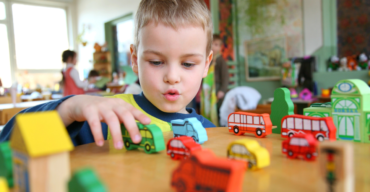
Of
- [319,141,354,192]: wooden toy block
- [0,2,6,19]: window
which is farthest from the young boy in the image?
[0,2,6,19]: window

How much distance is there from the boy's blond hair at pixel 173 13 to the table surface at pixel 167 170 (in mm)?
385

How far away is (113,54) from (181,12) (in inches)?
253

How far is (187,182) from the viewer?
307 mm

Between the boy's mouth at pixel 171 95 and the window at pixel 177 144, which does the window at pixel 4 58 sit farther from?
the window at pixel 177 144

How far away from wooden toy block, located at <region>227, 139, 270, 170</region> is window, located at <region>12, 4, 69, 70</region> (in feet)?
25.9

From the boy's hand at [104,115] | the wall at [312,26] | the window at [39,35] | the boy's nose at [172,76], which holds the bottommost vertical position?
the boy's hand at [104,115]

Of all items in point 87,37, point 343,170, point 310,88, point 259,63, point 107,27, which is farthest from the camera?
point 87,37

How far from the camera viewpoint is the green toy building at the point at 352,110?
0.54 meters

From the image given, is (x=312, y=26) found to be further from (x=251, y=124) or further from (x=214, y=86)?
(x=251, y=124)

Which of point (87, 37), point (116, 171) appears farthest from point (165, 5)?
point (87, 37)

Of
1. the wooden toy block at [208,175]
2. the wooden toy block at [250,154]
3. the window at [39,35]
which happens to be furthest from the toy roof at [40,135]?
the window at [39,35]

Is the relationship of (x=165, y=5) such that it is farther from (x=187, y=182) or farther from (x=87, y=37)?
(x=87, y=37)

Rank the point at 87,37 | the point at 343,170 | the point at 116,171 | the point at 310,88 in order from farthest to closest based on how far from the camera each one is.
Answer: the point at 87,37
the point at 310,88
the point at 116,171
the point at 343,170

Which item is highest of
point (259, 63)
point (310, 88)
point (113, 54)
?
point (113, 54)
